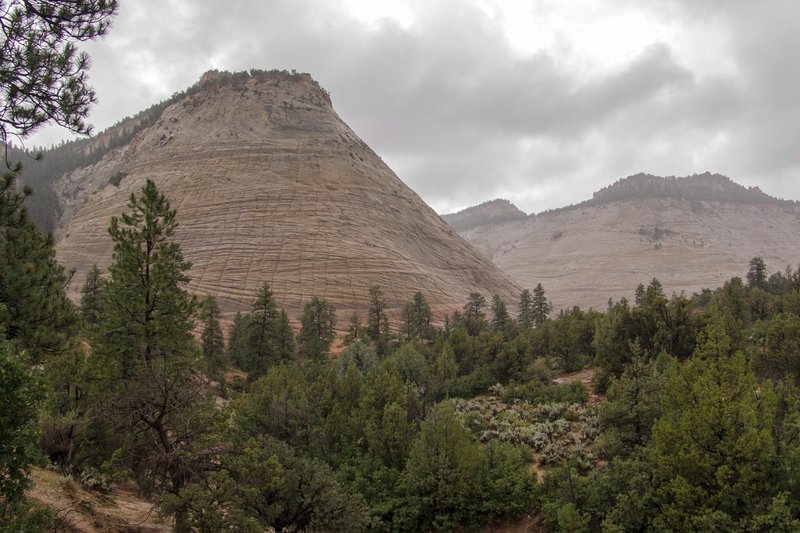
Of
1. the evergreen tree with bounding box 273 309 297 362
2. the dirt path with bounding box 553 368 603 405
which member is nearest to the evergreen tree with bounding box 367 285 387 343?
the evergreen tree with bounding box 273 309 297 362

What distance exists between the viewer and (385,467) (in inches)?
926

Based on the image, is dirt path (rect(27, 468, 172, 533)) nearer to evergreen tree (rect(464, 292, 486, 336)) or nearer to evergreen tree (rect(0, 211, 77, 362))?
evergreen tree (rect(0, 211, 77, 362))

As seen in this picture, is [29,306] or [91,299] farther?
[91,299]

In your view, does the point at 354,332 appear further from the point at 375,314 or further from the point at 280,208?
the point at 280,208

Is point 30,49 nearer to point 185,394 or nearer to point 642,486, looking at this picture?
point 185,394

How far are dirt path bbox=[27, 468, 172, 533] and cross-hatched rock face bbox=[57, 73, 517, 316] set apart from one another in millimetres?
54607

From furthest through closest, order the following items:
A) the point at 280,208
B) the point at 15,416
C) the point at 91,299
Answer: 1. the point at 280,208
2. the point at 91,299
3. the point at 15,416

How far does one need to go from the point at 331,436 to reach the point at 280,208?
67.9m

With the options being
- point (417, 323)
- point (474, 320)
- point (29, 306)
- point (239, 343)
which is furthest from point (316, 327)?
point (29, 306)

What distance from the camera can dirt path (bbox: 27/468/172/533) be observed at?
13.5m

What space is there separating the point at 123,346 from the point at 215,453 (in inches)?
184

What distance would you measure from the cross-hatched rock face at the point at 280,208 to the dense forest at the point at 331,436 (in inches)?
1890

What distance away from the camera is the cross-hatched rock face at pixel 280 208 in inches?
3078

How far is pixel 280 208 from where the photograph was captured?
89.6 meters
